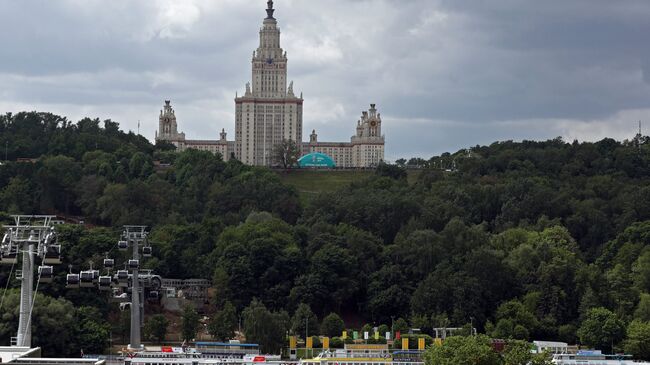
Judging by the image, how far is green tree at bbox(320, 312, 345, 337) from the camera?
132 m

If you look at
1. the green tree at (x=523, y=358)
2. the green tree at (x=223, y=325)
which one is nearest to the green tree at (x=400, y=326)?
the green tree at (x=223, y=325)

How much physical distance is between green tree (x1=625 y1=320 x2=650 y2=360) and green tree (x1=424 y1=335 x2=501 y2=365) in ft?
74.2

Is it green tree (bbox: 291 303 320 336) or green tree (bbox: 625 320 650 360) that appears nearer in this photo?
green tree (bbox: 625 320 650 360)

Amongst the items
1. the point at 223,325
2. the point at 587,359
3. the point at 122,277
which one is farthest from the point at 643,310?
the point at 122,277

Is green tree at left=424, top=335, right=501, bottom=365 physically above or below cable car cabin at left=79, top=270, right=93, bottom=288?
below

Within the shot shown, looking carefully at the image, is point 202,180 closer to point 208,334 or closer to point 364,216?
point 364,216

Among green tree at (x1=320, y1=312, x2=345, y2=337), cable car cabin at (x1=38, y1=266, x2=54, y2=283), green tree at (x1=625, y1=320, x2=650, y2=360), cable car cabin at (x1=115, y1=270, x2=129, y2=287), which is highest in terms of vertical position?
cable car cabin at (x1=115, y1=270, x2=129, y2=287)

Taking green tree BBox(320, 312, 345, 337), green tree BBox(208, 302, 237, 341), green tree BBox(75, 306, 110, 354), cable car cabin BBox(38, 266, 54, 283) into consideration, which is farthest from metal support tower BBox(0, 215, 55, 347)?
green tree BBox(320, 312, 345, 337)

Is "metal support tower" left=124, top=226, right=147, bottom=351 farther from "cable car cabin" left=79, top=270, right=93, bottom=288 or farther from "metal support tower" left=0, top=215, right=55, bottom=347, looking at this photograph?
"metal support tower" left=0, top=215, right=55, bottom=347

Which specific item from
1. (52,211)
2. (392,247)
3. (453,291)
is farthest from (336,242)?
(52,211)

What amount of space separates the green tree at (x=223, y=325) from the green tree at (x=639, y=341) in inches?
1172

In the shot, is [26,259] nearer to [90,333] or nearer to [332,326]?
[90,333]

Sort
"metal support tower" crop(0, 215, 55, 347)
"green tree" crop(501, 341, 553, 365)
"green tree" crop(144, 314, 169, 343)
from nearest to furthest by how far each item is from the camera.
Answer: "metal support tower" crop(0, 215, 55, 347), "green tree" crop(501, 341, 553, 365), "green tree" crop(144, 314, 169, 343)

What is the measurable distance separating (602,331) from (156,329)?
112 feet
